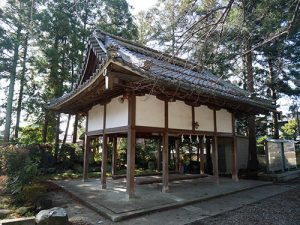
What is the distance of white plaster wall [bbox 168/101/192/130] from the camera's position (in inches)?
344

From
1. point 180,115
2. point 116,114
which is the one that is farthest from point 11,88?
point 180,115

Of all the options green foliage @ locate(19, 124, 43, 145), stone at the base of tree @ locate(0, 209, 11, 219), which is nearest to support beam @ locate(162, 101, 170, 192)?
stone at the base of tree @ locate(0, 209, 11, 219)

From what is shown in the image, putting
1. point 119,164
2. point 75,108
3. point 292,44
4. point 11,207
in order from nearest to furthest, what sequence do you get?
point 11,207 → point 75,108 → point 292,44 → point 119,164

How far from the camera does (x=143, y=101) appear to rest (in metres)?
7.95

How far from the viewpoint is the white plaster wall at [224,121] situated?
35.2 feet

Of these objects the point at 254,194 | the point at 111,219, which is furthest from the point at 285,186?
the point at 111,219

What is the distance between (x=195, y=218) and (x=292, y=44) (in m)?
13.3

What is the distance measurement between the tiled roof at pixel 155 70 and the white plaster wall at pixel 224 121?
107cm

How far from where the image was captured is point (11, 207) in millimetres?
6691

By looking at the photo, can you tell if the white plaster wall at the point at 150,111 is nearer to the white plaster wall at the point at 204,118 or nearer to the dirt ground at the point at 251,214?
the white plaster wall at the point at 204,118

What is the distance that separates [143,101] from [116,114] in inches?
48.3

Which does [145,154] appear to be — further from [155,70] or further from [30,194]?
[30,194]

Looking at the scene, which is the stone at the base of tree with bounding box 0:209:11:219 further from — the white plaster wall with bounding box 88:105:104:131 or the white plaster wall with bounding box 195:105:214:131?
the white plaster wall with bounding box 195:105:214:131

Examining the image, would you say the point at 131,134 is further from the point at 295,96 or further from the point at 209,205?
the point at 295,96
